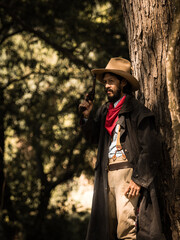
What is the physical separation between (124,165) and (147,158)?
0.30m

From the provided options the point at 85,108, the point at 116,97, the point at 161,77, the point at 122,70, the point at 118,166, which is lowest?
the point at 118,166

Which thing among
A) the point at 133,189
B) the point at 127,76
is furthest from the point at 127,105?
the point at 133,189

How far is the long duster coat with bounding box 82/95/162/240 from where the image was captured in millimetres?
3160

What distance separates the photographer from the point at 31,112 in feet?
24.5

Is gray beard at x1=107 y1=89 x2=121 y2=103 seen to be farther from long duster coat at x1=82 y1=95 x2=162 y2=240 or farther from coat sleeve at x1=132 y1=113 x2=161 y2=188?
coat sleeve at x1=132 y1=113 x2=161 y2=188

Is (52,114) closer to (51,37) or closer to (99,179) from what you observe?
(51,37)

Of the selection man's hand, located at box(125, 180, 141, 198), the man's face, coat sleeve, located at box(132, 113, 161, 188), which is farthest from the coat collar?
man's hand, located at box(125, 180, 141, 198)

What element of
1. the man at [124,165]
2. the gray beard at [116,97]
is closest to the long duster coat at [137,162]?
the man at [124,165]

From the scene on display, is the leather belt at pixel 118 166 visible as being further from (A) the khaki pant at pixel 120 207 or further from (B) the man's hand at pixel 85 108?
(B) the man's hand at pixel 85 108

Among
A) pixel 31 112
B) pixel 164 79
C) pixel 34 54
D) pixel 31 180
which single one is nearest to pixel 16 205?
pixel 31 180

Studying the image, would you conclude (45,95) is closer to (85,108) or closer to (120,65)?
(85,108)

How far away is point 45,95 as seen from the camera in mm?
7488

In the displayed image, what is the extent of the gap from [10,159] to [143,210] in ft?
16.0

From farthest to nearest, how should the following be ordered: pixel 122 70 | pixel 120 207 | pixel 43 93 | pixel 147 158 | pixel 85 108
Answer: pixel 43 93 < pixel 85 108 < pixel 122 70 < pixel 120 207 < pixel 147 158
